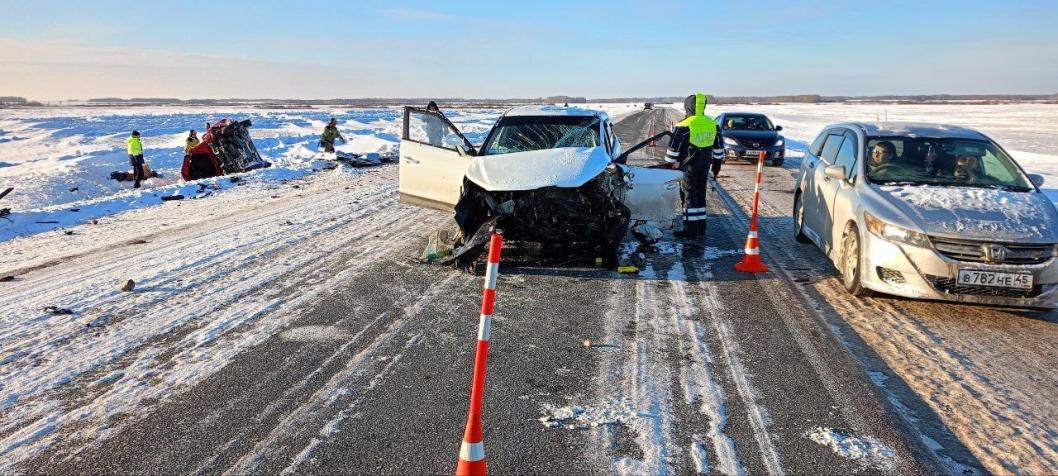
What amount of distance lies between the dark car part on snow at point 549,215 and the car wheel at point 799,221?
278 centimetres

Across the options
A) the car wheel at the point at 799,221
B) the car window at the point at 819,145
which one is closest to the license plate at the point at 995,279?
the car wheel at the point at 799,221

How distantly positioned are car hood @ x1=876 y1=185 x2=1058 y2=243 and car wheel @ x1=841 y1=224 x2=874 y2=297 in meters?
0.47

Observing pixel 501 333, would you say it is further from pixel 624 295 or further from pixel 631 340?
pixel 624 295

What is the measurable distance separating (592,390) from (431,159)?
4.95 metres

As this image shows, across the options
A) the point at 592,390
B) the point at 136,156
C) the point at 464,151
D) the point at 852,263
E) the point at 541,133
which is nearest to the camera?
the point at 592,390

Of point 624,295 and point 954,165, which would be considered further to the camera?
point 954,165

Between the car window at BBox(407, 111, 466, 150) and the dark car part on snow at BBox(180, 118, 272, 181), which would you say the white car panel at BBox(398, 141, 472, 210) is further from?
the dark car part on snow at BBox(180, 118, 272, 181)

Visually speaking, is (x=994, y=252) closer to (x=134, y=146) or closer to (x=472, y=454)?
(x=472, y=454)

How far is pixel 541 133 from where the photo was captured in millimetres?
8742

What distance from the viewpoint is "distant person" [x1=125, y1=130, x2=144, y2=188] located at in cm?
1811

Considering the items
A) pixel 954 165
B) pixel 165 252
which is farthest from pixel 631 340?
pixel 165 252

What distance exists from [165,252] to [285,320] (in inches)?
141

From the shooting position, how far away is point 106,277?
685cm

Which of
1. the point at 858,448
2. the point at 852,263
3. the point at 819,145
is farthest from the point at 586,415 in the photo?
the point at 819,145
